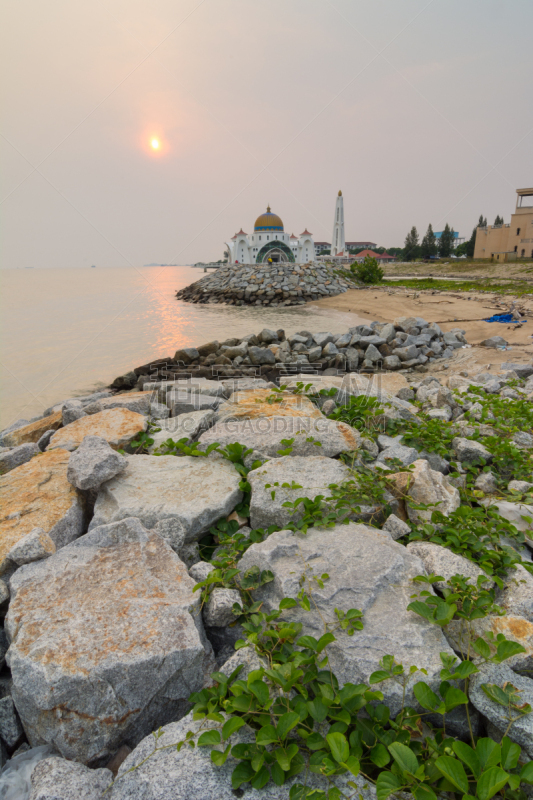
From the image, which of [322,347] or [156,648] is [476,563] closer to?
[156,648]

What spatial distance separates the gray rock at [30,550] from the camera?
2.20 m

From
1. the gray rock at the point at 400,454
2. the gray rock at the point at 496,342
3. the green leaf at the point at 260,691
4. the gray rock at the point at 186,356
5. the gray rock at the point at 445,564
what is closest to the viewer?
the green leaf at the point at 260,691

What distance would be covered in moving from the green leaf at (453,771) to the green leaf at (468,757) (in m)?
0.03

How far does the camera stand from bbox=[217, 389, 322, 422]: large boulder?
4281 millimetres

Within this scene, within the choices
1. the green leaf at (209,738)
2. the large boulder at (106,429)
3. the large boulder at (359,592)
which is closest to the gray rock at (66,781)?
the green leaf at (209,738)

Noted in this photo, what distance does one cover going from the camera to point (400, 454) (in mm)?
3289

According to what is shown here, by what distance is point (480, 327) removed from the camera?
1242 cm

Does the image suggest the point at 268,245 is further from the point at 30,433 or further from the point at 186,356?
the point at 30,433

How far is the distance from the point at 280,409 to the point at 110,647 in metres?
2.98

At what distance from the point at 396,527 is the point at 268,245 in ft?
174

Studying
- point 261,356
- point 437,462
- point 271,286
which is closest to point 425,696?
point 437,462

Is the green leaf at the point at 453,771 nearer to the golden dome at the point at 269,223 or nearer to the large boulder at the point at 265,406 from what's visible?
the large boulder at the point at 265,406

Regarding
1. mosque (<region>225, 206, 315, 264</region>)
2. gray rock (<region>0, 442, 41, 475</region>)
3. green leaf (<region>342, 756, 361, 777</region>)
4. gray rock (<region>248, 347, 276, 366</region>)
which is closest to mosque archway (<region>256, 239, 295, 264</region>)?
mosque (<region>225, 206, 315, 264</region>)

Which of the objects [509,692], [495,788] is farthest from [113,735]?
[509,692]
